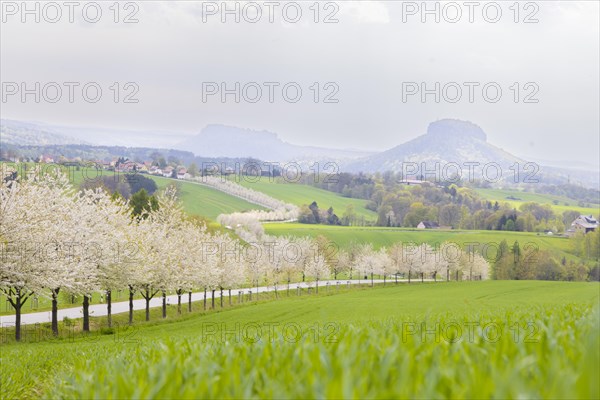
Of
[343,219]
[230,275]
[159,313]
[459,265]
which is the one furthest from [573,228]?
[159,313]

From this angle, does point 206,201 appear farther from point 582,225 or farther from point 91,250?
point 91,250

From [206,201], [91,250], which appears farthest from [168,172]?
[91,250]

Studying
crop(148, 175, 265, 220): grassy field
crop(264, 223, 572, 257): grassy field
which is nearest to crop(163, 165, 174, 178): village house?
Answer: crop(148, 175, 265, 220): grassy field

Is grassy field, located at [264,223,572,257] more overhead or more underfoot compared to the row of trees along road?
more underfoot

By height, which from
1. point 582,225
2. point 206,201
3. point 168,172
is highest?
point 168,172

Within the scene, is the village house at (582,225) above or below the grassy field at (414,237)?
above

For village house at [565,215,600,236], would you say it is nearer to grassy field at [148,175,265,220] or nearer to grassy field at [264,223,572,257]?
grassy field at [264,223,572,257]

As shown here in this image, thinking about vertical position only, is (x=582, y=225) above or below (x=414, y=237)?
above

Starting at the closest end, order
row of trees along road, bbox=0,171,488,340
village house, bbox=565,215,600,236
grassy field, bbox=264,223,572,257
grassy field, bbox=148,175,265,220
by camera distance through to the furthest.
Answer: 1. row of trees along road, bbox=0,171,488,340
2. grassy field, bbox=264,223,572,257
3. village house, bbox=565,215,600,236
4. grassy field, bbox=148,175,265,220

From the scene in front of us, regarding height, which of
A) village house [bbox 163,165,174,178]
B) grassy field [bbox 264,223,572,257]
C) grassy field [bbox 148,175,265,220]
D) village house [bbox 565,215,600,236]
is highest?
village house [bbox 163,165,174,178]

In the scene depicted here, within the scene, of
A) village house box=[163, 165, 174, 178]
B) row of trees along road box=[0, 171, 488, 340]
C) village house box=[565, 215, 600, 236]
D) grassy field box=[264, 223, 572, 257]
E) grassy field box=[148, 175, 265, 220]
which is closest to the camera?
row of trees along road box=[0, 171, 488, 340]

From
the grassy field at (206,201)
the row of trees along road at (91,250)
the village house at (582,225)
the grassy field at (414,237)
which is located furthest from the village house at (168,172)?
the village house at (582,225)

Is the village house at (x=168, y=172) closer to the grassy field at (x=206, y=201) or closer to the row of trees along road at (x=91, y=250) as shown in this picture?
the grassy field at (x=206, y=201)

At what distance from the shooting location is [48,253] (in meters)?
32.5
